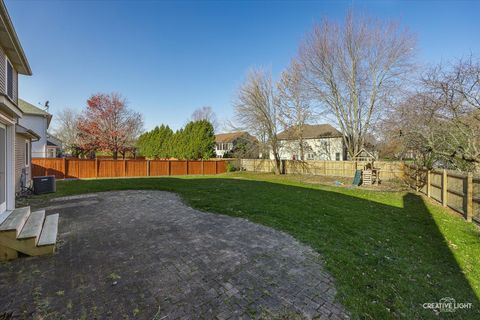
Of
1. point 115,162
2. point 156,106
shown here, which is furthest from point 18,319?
point 156,106

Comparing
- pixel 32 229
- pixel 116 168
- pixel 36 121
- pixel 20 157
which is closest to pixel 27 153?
pixel 20 157

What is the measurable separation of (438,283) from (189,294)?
348cm

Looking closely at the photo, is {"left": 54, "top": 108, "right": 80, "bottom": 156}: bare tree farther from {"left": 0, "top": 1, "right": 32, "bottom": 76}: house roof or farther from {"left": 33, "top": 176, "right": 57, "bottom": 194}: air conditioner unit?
{"left": 0, "top": 1, "right": 32, "bottom": 76}: house roof

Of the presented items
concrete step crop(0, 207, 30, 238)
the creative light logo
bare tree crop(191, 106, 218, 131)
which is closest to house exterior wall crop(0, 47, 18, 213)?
concrete step crop(0, 207, 30, 238)

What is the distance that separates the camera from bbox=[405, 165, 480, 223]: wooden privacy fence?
6570 mm

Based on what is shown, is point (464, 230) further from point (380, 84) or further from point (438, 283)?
point (380, 84)

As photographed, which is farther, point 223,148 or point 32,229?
point 223,148

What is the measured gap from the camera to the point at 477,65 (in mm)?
6637

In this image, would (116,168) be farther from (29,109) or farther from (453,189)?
(453,189)

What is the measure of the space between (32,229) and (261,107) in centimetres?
1982

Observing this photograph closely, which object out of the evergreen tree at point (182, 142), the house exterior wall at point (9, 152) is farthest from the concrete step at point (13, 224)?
the evergreen tree at point (182, 142)

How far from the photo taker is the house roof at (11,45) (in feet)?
16.5

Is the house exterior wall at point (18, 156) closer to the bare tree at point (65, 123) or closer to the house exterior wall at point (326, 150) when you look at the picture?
the house exterior wall at point (326, 150)

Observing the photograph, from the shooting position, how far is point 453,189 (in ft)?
26.0
